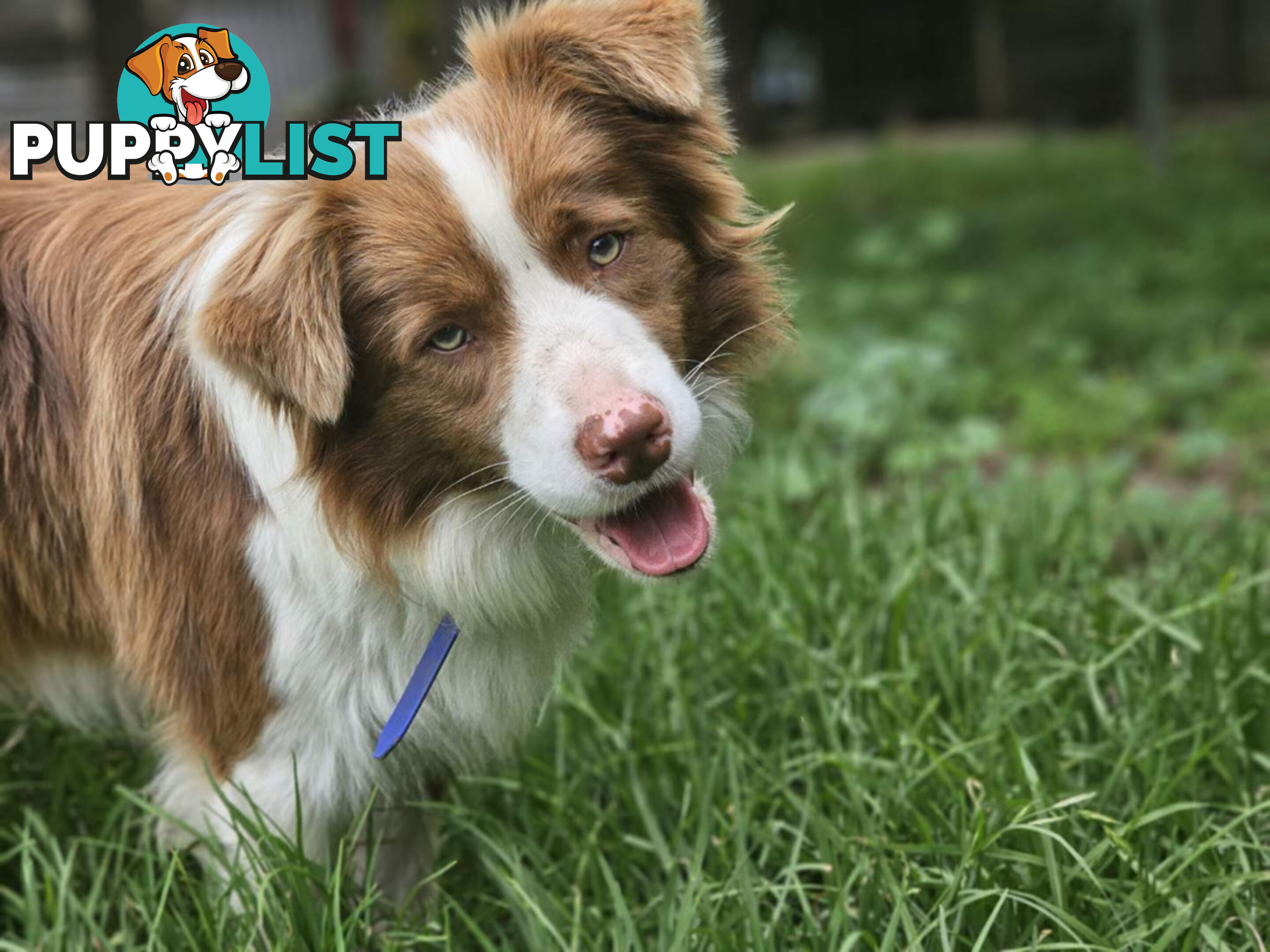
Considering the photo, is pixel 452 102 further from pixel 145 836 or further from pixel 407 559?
pixel 145 836

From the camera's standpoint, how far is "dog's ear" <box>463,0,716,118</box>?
239 centimetres

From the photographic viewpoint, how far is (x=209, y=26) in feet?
9.80

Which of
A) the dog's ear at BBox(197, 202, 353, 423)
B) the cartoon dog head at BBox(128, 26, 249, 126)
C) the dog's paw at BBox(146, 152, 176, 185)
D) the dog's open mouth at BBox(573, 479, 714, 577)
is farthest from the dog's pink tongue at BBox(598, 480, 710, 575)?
the cartoon dog head at BBox(128, 26, 249, 126)

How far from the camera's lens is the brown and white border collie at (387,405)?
2.21m

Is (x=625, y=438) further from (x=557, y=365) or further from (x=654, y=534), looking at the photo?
(x=654, y=534)

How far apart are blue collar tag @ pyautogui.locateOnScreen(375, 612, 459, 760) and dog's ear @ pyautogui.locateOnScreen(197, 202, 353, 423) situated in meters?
0.52

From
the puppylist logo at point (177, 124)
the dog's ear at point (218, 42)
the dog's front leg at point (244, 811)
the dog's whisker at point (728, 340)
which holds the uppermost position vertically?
the dog's ear at point (218, 42)

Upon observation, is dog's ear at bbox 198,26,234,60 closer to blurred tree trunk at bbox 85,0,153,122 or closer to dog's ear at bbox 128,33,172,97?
dog's ear at bbox 128,33,172,97

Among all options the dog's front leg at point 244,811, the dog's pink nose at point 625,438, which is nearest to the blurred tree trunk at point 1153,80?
the dog's pink nose at point 625,438

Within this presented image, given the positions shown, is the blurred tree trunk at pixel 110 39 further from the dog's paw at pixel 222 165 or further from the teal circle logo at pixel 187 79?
the dog's paw at pixel 222 165

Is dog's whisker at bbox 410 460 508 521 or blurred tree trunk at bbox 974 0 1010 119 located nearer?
dog's whisker at bbox 410 460 508 521

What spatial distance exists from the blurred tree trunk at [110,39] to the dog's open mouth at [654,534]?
6.95m

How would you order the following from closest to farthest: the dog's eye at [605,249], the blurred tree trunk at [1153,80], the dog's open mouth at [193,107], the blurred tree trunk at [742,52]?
1. the dog's eye at [605,249]
2. the dog's open mouth at [193,107]
3. the blurred tree trunk at [1153,80]
4. the blurred tree trunk at [742,52]

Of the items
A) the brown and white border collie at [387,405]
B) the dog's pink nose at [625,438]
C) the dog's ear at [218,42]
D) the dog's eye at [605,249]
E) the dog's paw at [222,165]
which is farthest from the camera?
the dog's ear at [218,42]
